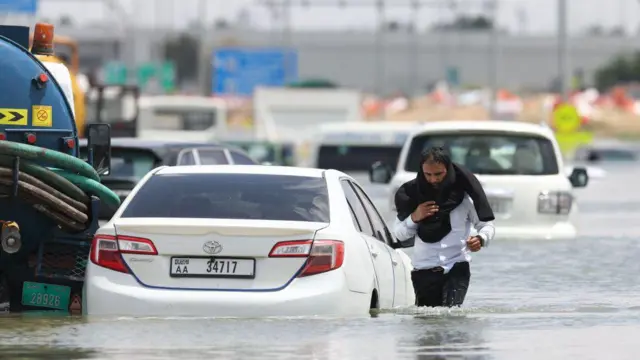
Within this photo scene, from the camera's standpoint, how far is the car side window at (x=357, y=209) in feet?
41.5

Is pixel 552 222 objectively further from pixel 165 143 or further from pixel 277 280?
pixel 277 280

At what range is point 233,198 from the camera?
1223 centimetres

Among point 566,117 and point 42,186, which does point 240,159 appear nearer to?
point 42,186

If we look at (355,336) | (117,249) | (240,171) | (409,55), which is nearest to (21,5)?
(240,171)

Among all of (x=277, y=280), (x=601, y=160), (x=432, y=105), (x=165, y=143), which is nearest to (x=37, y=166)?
(x=277, y=280)

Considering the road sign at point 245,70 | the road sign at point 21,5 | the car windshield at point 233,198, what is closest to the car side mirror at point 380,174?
the car windshield at point 233,198

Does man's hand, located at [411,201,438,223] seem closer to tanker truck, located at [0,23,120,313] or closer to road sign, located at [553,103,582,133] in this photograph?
tanker truck, located at [0,23,120,313]

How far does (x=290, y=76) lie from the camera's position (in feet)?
406

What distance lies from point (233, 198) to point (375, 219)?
1.53 metres

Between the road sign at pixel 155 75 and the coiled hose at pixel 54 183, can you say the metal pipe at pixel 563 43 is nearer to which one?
the coiled hose at pixel 54 183

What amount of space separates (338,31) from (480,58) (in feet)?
46.7

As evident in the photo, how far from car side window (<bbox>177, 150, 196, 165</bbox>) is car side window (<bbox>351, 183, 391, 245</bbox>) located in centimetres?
733

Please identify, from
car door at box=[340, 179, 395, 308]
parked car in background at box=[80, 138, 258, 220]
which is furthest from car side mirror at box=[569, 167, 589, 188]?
car door at box=[340, 179, 395, 308]

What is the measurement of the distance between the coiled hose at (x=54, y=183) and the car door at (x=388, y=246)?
5.87 feet
